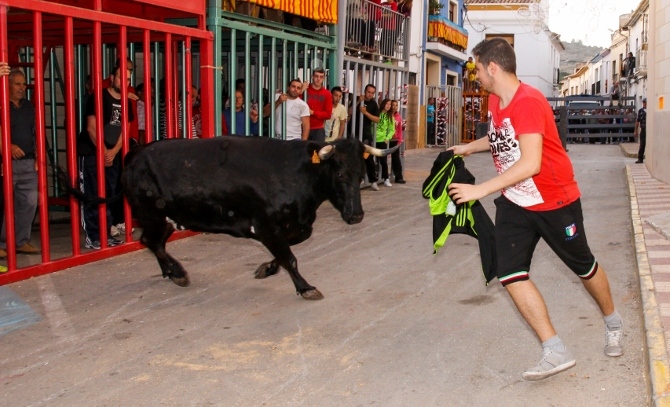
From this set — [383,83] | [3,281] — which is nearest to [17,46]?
[3,281]

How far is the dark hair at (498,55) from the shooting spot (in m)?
4.27

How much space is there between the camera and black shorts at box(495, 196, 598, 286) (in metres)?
4.29

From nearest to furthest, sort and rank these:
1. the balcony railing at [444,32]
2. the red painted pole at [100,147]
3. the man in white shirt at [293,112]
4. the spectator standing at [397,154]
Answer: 1. the red painted pole at [100,147]
2. the man in white shirt at [293,112]
3. the spectator standing at [397,154]
4. the balcony railing at [444,32]

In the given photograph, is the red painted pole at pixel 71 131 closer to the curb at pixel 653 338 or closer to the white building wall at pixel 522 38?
the curb at pixel 653 338

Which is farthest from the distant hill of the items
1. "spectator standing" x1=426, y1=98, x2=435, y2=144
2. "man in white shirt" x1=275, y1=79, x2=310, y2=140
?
"man in white shirt" x1=275, y1=79, x2=310, y2=140

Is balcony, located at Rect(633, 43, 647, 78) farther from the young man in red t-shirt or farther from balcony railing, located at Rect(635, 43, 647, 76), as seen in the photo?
the young man in red t-shirt

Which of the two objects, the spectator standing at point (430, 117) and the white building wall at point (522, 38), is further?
the white building wall at point (522, 38)

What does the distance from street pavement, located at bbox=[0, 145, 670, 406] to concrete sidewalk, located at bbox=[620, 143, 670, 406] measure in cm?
3

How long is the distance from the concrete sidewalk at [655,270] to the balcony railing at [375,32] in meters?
4.93

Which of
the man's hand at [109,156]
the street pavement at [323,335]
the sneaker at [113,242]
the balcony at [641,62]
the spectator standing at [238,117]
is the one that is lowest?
the street pavement at [323,335]

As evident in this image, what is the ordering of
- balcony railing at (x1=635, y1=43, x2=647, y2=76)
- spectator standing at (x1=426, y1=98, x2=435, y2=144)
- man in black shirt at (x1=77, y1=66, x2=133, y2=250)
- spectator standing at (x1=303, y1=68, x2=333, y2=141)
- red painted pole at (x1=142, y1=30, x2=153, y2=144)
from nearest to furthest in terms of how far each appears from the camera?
man in black shirt at (x1=77, y1=66, x2=133, y2=250) → red painted pole at (x1=142, y1=30, x2=153, y2=144) → spectator standing at (x1=303, y1=68, x2=333, y2=141) → spectator standing at (x1=426, y1=98, x2=435, y2=144) → balcony railing at (x1=635, y1=43, x2=647, y2=76)

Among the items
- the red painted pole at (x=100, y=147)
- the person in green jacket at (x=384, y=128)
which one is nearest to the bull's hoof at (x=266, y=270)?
the red painted pole at (x=100, y=147)

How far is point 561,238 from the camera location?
4.34 meters

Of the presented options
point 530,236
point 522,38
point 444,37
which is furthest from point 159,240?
point 522,38
